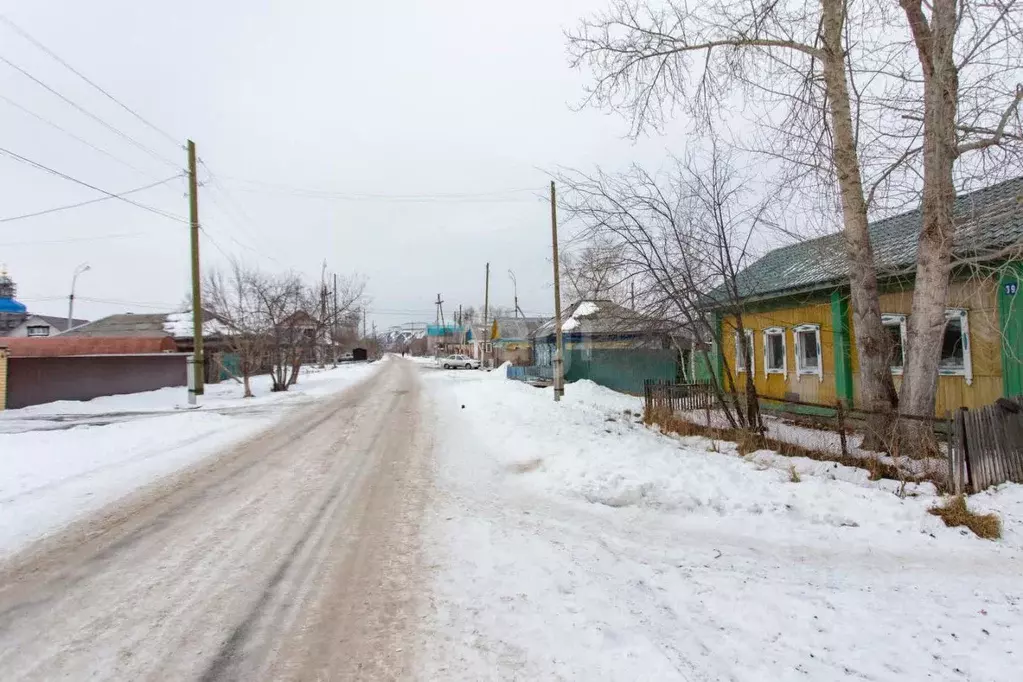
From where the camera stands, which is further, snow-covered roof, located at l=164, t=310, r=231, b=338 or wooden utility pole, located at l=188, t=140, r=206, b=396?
snow-covered roof, located at l=164, t=310, r=231, b=338

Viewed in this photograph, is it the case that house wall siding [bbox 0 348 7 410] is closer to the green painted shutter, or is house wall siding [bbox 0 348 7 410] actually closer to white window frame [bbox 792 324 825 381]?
white window frame [bbox 792 324 825 381]

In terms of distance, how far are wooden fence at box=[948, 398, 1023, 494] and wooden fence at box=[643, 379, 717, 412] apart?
5441 mm

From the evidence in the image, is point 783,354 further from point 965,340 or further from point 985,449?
point 985,449

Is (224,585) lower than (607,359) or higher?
lower

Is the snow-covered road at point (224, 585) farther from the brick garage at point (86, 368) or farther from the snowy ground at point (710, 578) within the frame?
the brick garage at point (86, 368)

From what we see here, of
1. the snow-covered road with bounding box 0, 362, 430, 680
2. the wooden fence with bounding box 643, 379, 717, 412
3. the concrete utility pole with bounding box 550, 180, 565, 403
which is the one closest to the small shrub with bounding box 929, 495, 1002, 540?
the snow-covered road with bounding box 0, 362, 430, 680

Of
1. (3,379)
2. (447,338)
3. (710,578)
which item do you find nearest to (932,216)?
(710,578)

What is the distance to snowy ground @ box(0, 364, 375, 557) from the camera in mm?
6105

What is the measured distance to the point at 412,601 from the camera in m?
3.80

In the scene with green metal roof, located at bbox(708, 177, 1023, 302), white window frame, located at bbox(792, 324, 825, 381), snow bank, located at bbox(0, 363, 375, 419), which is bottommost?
snow bank, located at bbox(0, 363, 375, 419)

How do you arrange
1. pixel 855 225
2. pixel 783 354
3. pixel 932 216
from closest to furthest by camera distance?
pixel 932 216, pixel 855 225, pixel 783 354

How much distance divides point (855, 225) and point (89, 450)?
13069 mm

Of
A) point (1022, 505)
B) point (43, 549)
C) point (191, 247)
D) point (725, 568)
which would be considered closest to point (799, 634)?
point (725, 568)

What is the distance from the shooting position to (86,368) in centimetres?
2064
